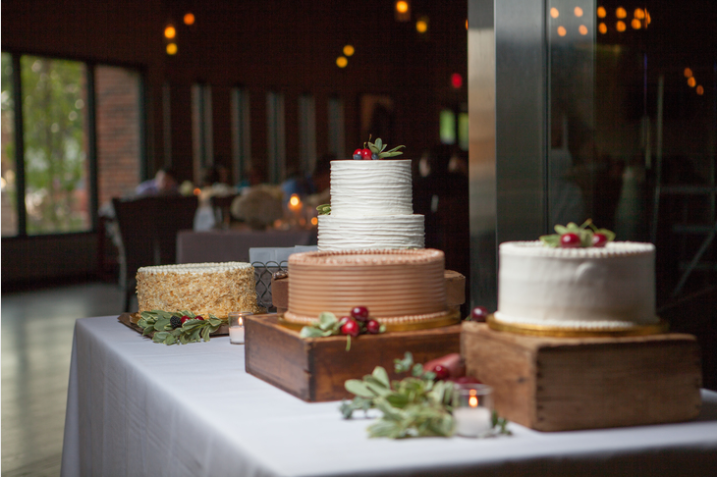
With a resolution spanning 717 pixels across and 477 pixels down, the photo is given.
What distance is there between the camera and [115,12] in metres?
9.87

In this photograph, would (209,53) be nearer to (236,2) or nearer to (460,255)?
(236,2)

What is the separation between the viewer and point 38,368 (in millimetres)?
4688

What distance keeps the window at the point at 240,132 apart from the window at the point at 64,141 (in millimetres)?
1493

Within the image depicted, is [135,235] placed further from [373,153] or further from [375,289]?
[375,289]

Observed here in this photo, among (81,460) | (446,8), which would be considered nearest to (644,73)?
(81,460)

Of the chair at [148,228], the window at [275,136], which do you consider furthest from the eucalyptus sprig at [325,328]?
the window at [275,136]

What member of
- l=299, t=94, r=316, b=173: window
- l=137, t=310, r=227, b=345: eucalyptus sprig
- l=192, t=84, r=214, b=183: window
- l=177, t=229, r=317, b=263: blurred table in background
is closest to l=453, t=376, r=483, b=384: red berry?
l=137, t=310, r=227, b=345: eucalyptus sprig

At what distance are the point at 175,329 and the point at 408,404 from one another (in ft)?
2.64

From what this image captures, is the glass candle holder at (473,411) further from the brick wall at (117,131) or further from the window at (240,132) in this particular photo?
the window at (240,132)

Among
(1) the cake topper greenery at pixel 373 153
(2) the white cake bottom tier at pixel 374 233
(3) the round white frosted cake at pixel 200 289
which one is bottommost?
(3) the round white frosted cake at pixel 200 289

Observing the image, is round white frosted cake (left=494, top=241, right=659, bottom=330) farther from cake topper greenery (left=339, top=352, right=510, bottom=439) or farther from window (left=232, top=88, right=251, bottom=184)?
window (left=232, top=88, right=251, bottom=184)

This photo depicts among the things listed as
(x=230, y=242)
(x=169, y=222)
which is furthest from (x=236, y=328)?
(x=169, y=222)

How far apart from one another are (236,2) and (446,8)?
2.90m

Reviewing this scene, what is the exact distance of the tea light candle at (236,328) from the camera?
1657mm
